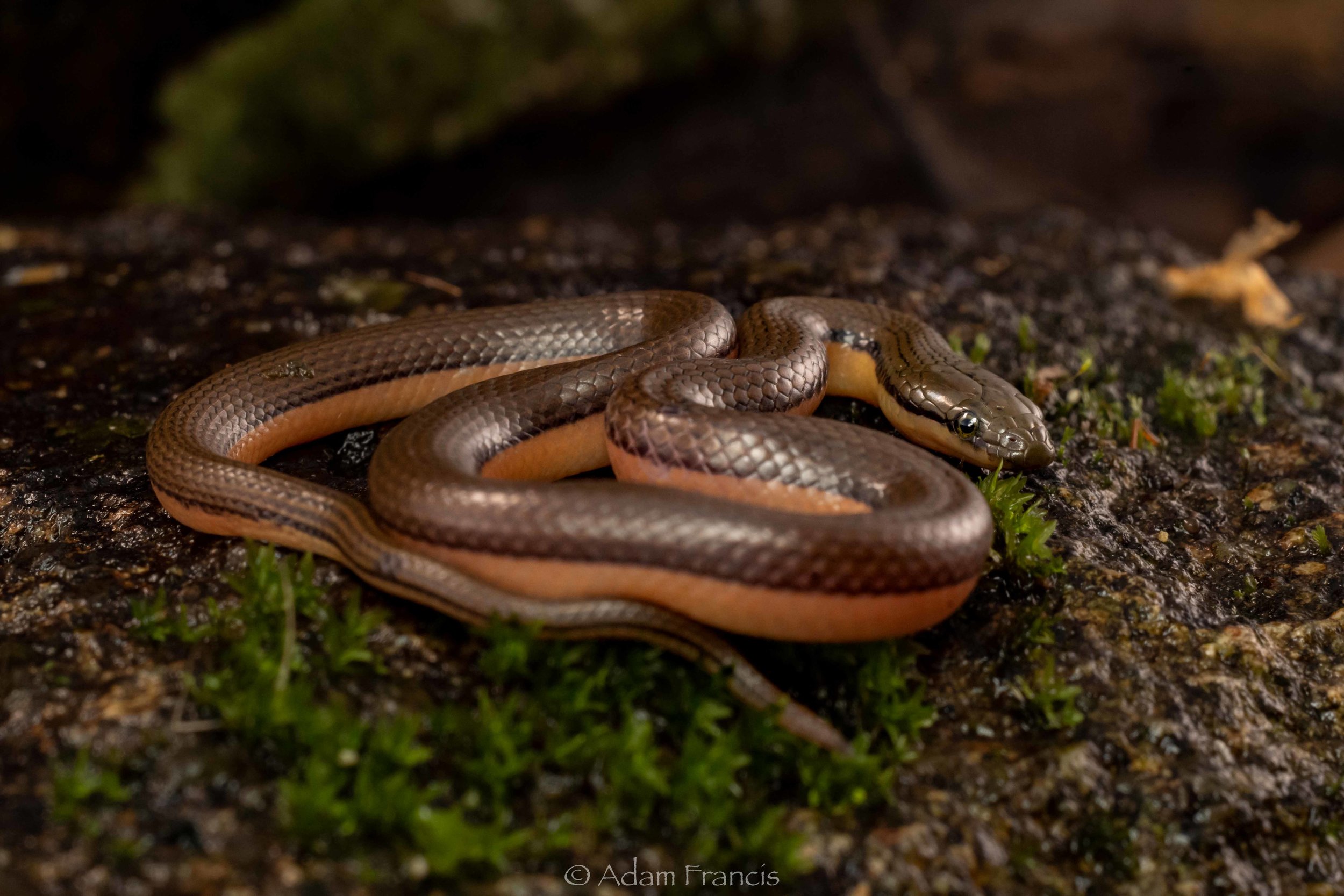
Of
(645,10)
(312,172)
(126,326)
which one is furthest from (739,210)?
A: (126,326)

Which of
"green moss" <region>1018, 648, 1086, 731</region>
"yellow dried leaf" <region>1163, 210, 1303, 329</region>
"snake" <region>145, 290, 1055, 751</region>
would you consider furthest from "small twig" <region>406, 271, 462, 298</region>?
"yellow dried leaf" <region>1163, 210, 1303, 329</region>

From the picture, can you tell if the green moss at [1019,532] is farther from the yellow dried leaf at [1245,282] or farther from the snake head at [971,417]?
the yellow dried leaf at [1245,282]

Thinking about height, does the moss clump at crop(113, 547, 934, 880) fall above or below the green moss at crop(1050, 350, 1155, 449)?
below

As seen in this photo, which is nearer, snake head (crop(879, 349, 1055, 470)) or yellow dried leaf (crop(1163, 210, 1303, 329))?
snake head (crop(879, 349, 1055, 470))

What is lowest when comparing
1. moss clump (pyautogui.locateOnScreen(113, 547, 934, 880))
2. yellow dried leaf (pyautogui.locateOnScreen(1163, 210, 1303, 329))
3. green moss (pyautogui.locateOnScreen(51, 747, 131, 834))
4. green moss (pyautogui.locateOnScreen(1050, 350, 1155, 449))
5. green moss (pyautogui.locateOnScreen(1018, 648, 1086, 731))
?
green moss (pyautogui.locateOnScreen(51, 747, 131, 834))

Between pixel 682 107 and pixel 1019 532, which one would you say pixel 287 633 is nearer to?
pixel 1019 532

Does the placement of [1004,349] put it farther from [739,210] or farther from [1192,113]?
[1192,113]

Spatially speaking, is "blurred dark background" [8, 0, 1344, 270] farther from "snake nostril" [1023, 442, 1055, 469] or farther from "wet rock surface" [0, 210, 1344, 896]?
"snake nostril" [1023, 442, 1055, 469]
